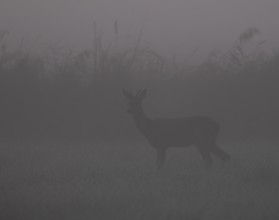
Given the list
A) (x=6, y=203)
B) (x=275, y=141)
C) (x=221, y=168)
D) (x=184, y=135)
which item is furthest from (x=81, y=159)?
(x=275, y=141)

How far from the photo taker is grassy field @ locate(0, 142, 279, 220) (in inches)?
320

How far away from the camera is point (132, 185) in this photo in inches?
384

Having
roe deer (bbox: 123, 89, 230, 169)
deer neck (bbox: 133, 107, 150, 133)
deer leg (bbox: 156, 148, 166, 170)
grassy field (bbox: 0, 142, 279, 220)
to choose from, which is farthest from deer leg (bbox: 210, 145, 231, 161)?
deer neck (bbox: 133, 107, 150, 133)

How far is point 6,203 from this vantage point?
856 centimetres

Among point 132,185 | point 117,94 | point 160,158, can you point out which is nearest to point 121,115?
point 117,94

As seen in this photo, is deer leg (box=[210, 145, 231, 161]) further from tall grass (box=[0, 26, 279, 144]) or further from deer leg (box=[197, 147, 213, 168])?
tall grass (box=[0, 26, 279, 144])

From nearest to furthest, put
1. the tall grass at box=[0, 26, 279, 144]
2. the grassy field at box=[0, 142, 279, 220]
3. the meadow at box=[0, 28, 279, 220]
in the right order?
the grassy field at box=[0, 142, 279, 220] < the meadow at box=[0, 28, 279, 220] < the tall grass at box=[0, 26, 279, 144]

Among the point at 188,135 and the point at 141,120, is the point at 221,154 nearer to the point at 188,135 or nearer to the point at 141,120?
the point at 188,135

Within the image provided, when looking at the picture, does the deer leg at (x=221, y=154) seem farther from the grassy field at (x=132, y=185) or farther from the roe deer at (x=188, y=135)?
the grassy field at (x=132, y=185)

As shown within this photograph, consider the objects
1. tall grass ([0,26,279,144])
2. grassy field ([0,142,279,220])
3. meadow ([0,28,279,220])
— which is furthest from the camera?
tall grass ([0,26,279,144])

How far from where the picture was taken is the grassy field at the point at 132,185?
8125 millimetres

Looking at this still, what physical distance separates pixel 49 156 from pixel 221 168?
12.0 ft

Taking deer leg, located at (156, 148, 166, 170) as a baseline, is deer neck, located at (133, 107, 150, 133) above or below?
above

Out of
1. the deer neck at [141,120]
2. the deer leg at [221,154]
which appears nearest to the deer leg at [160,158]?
the deer neck at [141,120]
